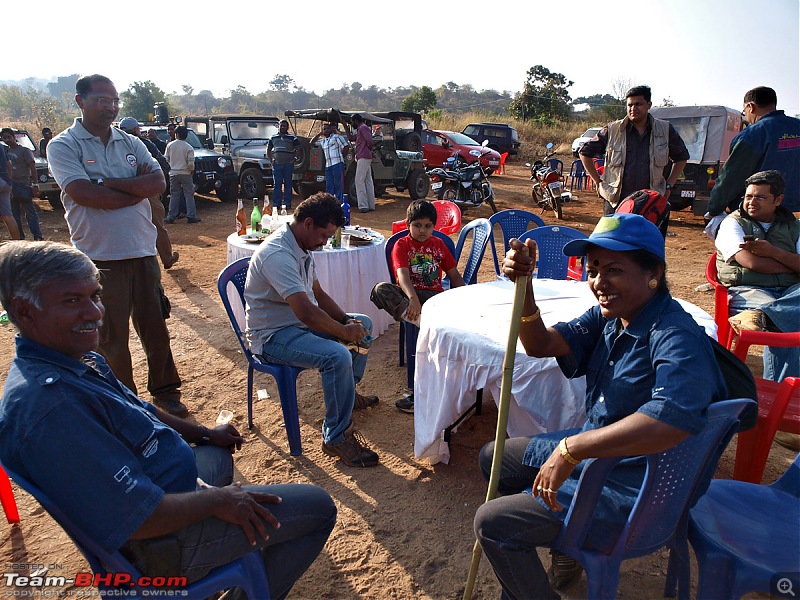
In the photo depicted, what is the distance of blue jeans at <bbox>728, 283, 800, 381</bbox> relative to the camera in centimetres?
322

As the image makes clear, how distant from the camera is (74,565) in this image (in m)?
2.37

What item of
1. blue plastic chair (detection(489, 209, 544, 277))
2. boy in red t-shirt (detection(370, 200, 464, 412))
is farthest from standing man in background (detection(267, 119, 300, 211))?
boy in red t-shirt (detection(370, 200, 464, 412))

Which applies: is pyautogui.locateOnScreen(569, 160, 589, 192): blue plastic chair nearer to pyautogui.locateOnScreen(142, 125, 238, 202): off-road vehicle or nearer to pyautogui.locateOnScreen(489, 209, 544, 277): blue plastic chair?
pyautogui.locateOnScreen(142, 125, 238, 202): off-road vehicle

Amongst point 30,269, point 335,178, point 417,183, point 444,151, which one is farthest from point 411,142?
point 30,269

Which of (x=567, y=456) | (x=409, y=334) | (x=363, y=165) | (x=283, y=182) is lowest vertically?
(x=409, y=334)

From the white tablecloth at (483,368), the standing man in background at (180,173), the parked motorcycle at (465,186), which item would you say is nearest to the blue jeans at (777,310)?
the white tablecloth at (483,368)

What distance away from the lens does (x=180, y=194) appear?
11125 millimetres

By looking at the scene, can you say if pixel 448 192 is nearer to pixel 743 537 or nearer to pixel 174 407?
pixel 174 407

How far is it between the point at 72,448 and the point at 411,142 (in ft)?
43.8

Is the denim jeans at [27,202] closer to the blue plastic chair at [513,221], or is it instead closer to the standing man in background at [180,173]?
the standing man in background at [180,173]

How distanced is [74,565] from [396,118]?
43.2 ft

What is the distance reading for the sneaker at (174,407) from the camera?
3670mm

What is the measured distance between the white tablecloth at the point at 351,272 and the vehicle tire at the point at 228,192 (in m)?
8.14

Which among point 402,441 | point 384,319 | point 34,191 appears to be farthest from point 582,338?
point 34,191
